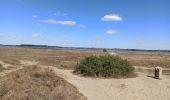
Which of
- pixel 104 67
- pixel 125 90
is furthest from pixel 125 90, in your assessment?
pixel 104 67

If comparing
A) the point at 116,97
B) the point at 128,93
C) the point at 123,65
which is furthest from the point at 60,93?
the point at 123,65

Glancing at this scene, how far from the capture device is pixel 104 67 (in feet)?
66.7

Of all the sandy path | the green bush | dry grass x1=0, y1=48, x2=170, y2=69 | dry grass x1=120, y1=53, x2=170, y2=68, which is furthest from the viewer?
dry grass x1=120, y1=53, x2=170, y2=68

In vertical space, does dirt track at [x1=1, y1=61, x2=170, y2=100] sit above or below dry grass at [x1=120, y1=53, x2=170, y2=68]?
above

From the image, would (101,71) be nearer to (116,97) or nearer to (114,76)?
(114,76)

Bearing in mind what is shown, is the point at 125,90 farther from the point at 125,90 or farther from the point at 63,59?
the point at 63,59

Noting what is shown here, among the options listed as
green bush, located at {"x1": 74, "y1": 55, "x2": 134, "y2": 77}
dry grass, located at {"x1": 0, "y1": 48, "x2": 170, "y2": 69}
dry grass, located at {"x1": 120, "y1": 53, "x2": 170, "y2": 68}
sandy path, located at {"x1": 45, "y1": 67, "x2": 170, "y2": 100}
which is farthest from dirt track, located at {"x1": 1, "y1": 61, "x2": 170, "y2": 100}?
dry grass, located at {"x1": 120, "y1": 53, "x2": 170, "y2": 68}

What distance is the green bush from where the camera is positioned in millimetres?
19938

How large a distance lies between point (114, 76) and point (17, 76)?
21.9ft

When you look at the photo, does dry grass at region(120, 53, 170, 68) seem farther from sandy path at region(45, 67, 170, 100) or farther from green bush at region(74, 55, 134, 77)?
sandy path at region(45, 67, 170, 100)

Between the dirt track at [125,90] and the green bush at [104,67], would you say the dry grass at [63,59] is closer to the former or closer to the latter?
the green bush at [104,67]

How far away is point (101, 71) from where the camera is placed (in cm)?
2003

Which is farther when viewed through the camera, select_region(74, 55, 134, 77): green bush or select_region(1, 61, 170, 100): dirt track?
select_region(74, 55, 134, 77): green bush

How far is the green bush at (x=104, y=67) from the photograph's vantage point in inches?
785
